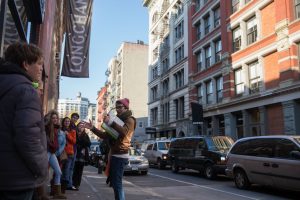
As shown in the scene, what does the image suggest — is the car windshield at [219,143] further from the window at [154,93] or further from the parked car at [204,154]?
the window at [154,93]

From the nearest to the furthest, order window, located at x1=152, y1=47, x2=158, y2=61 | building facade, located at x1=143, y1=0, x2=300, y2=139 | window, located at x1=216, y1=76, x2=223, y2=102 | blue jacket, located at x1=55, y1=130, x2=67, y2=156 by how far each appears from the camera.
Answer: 1. blue jacket, located at x1=55, y1=130, x2=67, y2=156
2. building facade, located at x1=143, y1=0, x2=300, y2=139
3. window, located at x1=216, y1=76, x2=223, y2=102
4. window, located at x1=152, y1=47, x2=158, y2=61

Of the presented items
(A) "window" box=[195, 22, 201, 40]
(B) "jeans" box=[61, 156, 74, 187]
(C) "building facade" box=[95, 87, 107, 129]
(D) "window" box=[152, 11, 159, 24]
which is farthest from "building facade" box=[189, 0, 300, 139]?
(C) "building facade" box=[95, 87, 107, 129]

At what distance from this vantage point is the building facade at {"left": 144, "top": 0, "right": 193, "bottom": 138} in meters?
41.7

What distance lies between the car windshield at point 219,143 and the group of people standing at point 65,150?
8162 mm

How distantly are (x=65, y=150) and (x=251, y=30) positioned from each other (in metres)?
22.8

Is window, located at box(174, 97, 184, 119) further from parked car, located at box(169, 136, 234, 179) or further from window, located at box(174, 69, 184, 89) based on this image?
parked car, located at box(169, 136, 234, 179)

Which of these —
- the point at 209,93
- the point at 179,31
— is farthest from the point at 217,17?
the point at 179,31

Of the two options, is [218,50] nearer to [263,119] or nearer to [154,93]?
[263,119]

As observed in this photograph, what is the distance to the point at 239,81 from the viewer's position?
96.8 ft

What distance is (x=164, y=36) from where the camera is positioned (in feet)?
165

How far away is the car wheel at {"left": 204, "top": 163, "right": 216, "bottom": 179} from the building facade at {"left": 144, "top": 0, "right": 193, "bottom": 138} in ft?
69.8

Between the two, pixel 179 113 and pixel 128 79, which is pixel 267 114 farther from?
pixel 128 79

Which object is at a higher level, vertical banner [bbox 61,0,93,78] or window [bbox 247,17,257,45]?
window [bbox 247,17,257,45]

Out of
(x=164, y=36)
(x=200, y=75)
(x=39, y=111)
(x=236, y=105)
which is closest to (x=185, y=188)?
(x=39, y=111)
